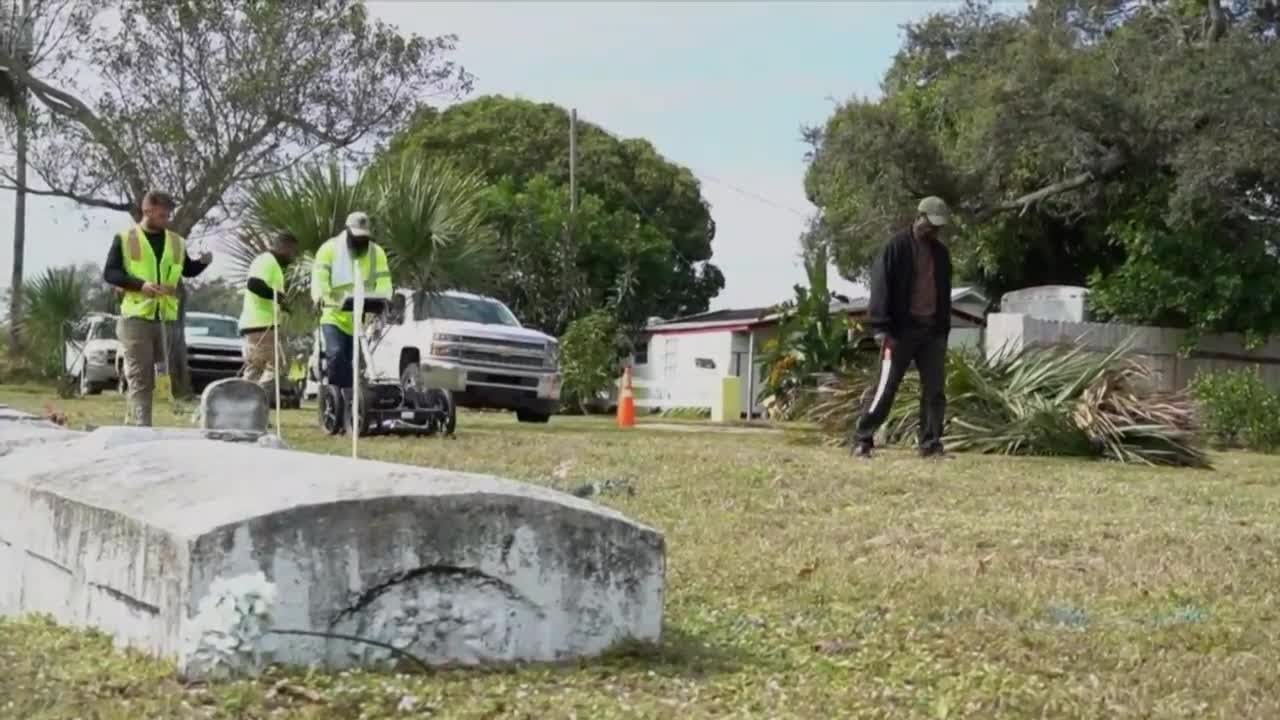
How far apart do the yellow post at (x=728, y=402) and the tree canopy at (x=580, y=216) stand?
13251mm

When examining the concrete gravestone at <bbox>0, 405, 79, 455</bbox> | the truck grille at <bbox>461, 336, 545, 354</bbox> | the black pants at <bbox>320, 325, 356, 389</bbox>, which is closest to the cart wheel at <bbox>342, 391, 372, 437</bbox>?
the black pants at <bbox>320, 325, 356, 389</bbox>

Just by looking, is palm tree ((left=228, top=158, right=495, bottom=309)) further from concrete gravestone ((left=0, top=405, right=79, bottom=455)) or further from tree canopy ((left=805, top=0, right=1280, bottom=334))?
tree canopy ((left=805, top=0, right=1280, bottom=334))

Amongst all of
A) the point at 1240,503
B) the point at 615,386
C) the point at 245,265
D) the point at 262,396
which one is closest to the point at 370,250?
the point at 262,396

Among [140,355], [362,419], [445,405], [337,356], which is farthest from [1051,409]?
[140,355]

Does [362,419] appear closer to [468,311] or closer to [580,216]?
[468,311]

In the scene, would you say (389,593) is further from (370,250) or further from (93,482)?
(370,250)

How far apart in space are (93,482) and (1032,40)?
82.1 feet

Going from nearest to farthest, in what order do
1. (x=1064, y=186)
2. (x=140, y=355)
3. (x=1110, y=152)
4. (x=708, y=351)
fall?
(x=140, y=355) < (x=1110, y=152) < (x=1064, y=186) < (x=708, y=351)

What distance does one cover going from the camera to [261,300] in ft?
44.2

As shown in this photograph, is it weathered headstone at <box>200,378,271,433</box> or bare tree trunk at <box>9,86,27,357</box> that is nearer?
weathered headstone at <box>200,378,271,433</box>

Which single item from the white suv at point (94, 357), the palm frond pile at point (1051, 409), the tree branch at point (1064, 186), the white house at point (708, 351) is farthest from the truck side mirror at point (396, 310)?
the tree branch at point (1064, 186)

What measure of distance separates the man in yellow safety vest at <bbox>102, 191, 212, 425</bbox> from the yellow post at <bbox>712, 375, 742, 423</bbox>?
569 inches

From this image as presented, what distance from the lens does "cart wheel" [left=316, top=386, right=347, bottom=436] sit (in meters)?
13.6

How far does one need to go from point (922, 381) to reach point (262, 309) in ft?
16.5
